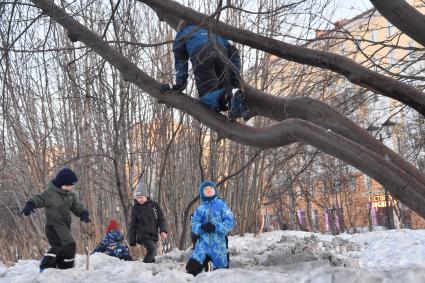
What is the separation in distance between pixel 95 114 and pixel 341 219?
53.4 feet

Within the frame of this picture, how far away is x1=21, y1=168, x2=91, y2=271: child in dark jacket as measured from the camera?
6.50 m

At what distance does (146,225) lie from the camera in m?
8.34

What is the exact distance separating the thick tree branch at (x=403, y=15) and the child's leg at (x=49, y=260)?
15.4 feet

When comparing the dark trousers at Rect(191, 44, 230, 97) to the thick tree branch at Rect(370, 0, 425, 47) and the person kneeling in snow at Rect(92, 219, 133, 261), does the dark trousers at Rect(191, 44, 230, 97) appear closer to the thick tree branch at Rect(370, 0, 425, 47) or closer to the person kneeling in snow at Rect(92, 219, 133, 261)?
the thick tree branch at Rect(370, 0, 425, 47)

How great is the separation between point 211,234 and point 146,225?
2.36 meters

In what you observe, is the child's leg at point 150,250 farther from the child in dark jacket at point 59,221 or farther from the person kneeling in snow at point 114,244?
the child in dark jacket at point 59,221

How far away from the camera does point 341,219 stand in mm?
24844

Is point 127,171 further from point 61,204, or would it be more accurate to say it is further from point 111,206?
point 61,204

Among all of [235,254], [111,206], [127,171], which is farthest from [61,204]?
[111,206]

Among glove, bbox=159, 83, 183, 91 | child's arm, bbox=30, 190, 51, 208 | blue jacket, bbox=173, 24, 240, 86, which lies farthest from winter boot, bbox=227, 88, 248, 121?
child's arm, bbox=30, 190, 51, 208

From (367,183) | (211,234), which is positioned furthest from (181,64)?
(367,183)

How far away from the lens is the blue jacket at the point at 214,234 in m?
6.17

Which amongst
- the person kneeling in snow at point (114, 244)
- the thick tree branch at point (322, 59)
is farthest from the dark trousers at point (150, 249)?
the thick tree branch at point (322, 59)

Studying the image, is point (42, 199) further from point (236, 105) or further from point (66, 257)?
point (236, 105)
